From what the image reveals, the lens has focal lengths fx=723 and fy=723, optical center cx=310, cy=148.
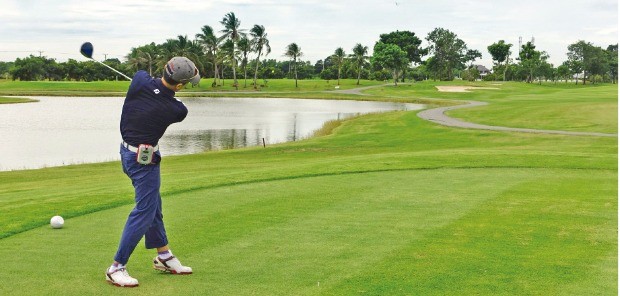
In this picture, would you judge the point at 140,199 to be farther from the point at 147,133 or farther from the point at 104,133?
the point at 104,133

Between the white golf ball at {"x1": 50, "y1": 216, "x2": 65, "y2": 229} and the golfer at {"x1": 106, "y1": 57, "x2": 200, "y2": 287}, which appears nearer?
the golfer at {"x1": 106, "y1": 57, "x2": 200, "y2": 287}

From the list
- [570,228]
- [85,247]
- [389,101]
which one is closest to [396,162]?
[570,228]

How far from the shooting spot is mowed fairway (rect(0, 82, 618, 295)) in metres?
7.20

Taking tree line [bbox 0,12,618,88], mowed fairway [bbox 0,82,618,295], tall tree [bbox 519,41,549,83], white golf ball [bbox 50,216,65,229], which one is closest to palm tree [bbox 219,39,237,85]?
tree line [bbox 0,12,618,88]

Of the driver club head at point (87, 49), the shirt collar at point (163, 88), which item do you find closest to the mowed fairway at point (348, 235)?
the shirt collar at point (163, 88)

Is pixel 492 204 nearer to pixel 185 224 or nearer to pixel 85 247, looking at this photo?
pixel 185 224

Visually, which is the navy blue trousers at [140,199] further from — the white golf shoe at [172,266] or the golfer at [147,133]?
the white golf shoe at [172,266]

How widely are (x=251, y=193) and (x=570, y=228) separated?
5.59m

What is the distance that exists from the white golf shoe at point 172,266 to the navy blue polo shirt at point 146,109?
4.06ft

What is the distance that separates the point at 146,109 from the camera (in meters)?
7.54

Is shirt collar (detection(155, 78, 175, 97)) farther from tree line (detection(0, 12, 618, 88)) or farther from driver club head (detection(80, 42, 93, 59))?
tree line (detection(0, 12, 618, 88))

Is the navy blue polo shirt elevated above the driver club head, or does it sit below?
below

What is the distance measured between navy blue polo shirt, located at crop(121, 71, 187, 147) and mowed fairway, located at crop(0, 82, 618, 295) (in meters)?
1.48

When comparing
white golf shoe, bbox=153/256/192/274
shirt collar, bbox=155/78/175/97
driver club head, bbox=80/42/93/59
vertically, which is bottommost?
white golf shoe, bbox=153/256/192/274
